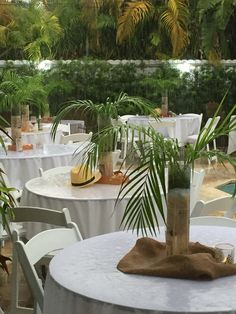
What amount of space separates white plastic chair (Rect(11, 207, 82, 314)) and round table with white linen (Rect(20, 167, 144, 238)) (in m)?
0.73

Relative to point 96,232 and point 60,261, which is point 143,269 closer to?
point 60,261

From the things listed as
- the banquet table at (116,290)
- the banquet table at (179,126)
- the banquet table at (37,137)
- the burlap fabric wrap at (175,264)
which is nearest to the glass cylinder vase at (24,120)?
the banquet table at (37,137)

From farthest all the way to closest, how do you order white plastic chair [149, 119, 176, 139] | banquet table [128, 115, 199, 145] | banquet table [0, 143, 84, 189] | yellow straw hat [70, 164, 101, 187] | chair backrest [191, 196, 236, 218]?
banquet table [128, 115, 199, 145] < white plastic chair [149, 119, 176, 139] < banquet table [0, 143, 84, 189] < yellow straw hat [70, 164, 101, 187] < chair backrest [191, 196, 236, 218]

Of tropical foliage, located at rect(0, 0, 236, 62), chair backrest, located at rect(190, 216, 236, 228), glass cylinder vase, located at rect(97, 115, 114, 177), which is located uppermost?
tropical foliage, located at rect(0, 0, 236, 62)

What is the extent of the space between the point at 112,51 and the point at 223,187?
6954mm

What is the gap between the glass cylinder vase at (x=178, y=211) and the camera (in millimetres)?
2840

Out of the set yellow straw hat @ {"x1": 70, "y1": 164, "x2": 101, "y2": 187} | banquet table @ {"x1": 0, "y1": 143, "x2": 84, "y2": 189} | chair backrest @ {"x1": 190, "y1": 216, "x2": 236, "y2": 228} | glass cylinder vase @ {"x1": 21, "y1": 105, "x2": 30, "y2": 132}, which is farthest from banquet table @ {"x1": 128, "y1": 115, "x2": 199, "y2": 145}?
chair backrest @ {"x1": 190, "y1": 216, "x2": 236, "y2": 228}

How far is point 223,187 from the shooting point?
346 inches

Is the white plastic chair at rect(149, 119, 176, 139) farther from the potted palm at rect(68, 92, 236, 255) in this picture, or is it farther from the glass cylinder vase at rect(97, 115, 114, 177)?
the potted palm at rect(68, 92, 236, 255)

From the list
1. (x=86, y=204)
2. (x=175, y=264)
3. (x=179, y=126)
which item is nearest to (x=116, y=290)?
(x=175, y=264)

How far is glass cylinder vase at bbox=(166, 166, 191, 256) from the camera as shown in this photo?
112 inches

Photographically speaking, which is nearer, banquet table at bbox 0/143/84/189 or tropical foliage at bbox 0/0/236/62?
banquet table at bbox 0/143/84/189

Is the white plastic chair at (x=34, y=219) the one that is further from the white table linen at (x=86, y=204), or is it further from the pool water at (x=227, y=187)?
the pool water at (x=227, y=187)

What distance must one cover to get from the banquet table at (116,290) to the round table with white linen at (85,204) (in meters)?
1.29
